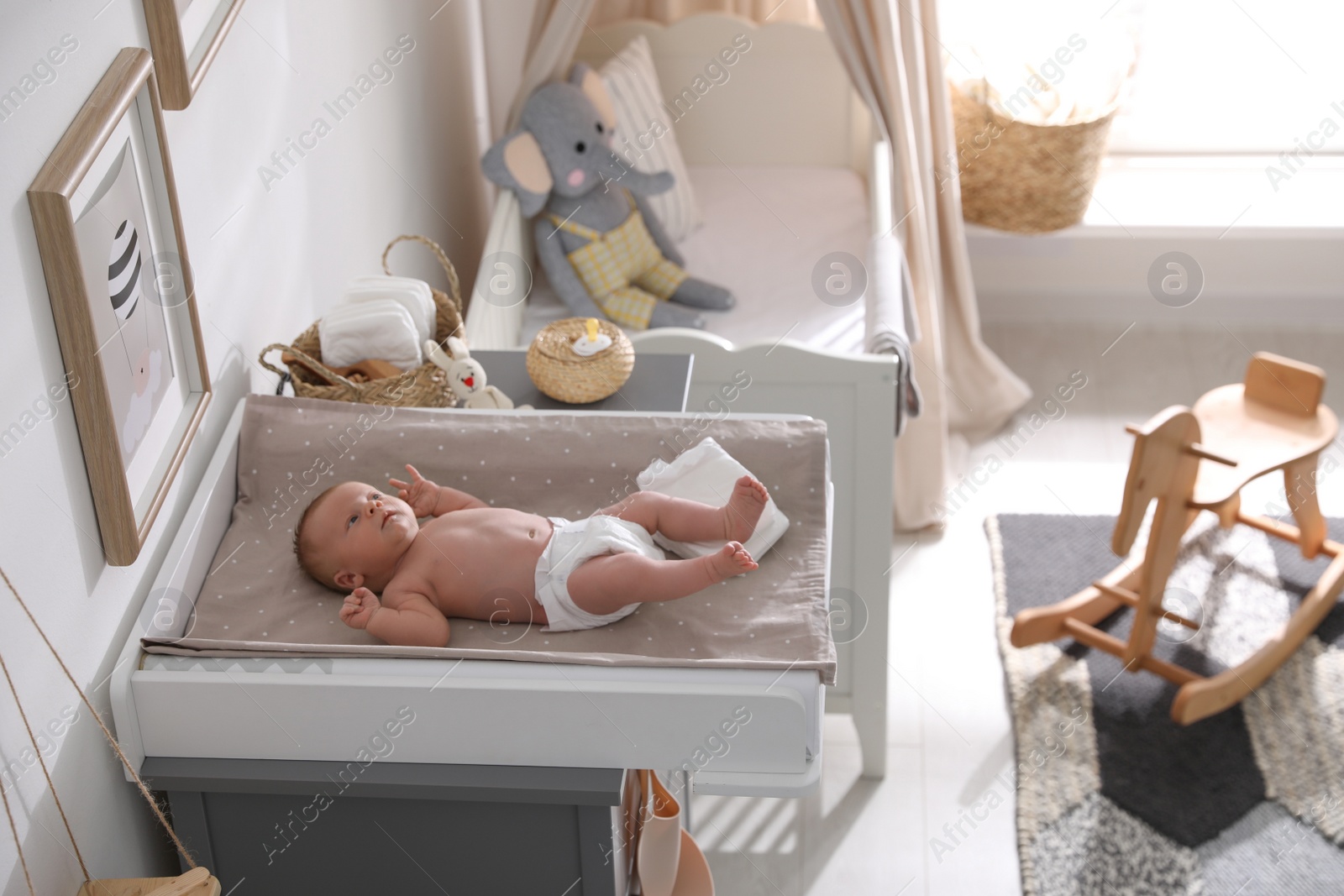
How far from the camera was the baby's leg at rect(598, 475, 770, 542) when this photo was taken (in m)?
1.35

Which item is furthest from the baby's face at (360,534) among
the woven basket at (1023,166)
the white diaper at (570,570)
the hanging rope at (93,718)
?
the woven basket at (1023,166)

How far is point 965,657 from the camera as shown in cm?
244

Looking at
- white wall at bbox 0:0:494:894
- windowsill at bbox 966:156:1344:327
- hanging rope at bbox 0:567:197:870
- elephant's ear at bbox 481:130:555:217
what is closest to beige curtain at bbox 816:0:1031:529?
windowsill at bbox 966:156:1344:327

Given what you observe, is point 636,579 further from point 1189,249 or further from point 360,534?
point 1189,249

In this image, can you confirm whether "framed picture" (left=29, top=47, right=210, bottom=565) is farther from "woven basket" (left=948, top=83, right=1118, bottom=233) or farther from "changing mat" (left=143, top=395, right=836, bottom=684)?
"woven basket" (left=948, top=83, right=1118, bottom=233)

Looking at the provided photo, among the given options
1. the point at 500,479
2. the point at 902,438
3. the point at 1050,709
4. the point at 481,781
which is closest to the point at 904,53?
the point at 902,438

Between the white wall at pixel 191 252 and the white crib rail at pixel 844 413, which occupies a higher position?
the white wall at pixel 191 252

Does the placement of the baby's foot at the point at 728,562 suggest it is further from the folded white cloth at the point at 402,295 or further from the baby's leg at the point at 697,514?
the folded white cloth at the point at 402,295

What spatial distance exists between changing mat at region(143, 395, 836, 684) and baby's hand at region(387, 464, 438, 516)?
46 millimetres

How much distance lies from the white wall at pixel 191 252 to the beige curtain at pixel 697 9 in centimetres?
58

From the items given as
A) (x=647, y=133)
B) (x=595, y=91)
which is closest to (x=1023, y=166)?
(x=647, y=133)

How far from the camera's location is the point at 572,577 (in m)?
1.33

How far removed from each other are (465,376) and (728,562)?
52 centimetres

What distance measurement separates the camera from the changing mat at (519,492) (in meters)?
1.32
